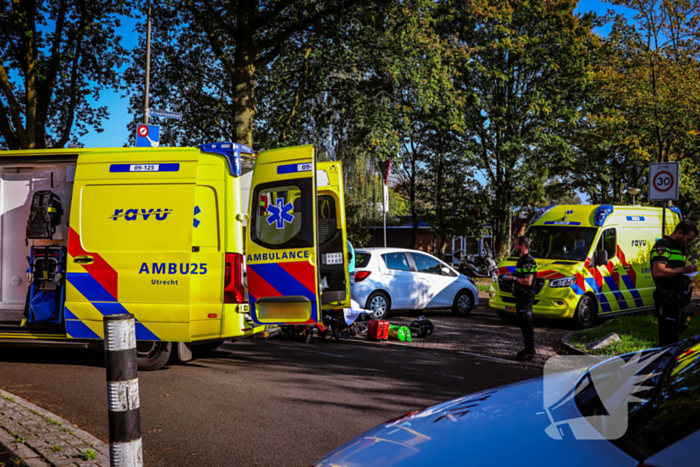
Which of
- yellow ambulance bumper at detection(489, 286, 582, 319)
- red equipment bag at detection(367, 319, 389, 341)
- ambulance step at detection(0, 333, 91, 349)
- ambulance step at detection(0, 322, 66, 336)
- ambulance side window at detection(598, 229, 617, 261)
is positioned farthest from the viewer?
ambulance side window at detection(598, 229, 617, 261)

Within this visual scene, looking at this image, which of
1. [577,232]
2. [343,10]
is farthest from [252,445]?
[343,10]

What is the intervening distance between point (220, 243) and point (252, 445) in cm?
277

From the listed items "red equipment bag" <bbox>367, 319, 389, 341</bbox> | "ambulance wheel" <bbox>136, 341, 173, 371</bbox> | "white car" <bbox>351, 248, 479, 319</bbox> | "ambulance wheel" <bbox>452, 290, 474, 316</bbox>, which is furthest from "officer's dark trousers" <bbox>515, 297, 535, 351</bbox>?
"ambulance wheel" <bbox>452, 290, 474, 316</bbox>

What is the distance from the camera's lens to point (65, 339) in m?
6.70

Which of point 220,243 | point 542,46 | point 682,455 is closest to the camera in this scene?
point 682,455

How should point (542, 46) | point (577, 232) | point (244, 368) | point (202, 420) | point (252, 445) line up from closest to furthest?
1. point (252, 445)
2. point (202, 420)
3. point (244, 368)
4. point (577, 232)
5. point (542, 46)

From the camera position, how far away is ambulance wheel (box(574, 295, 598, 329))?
10.7 m

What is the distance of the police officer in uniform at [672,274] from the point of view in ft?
20.4

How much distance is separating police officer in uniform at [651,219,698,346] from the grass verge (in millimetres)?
1306

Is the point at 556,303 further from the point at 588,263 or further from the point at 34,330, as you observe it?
the point at 34,330

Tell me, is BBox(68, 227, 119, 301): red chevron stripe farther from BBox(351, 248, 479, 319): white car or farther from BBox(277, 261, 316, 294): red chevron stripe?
BBox(351, 248, 479, 319): white car

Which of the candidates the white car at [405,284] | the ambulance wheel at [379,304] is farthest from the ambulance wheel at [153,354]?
the ambulance wheel at [379,304]

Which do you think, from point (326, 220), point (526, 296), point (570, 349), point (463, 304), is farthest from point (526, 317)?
point (463, 304)

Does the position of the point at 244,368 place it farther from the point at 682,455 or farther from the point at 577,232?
the point at 577,232
